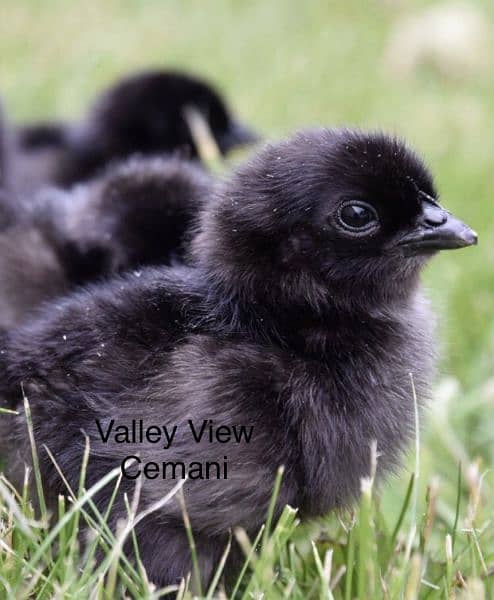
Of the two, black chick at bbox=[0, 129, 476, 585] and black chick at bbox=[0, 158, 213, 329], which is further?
black chick at bbox=[0, 158, 213, 329]

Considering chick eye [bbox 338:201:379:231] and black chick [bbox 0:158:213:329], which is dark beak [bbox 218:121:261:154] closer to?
black chick [bbox 0:158:213:329]

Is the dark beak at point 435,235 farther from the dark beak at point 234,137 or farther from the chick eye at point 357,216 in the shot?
the dark beak at point 234,137

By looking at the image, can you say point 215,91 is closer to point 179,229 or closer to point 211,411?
point 179,229

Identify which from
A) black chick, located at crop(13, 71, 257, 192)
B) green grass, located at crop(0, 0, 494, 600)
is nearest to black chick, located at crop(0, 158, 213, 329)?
green grass, located at crop(0, 0, 494, 600)

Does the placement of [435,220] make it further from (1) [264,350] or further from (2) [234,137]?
(2) [234,137]

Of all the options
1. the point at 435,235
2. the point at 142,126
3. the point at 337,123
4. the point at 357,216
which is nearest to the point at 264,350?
the point at 357,216

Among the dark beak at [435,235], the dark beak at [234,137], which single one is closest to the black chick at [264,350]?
the dark beak at [435,235]
